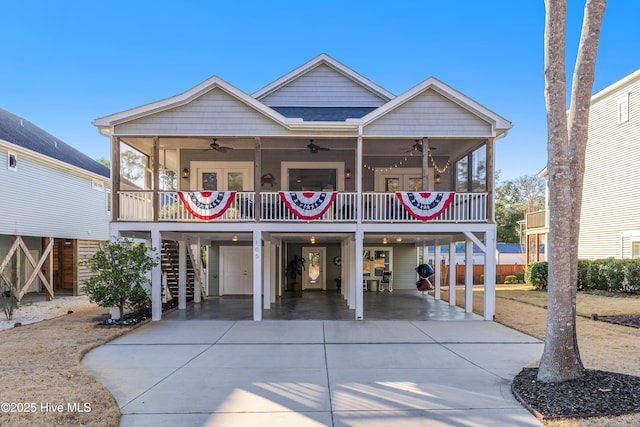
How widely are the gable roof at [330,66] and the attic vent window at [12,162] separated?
9222mm

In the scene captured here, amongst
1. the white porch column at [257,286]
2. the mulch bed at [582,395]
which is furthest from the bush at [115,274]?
the mulch bed at [582,395]

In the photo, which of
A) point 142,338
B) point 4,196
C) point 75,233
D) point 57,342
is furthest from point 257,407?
point 75,233

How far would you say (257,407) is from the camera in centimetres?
513

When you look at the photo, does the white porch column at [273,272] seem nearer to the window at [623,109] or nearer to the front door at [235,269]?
the front door at [235,269]

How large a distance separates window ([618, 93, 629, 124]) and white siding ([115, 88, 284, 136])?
15.9 metres

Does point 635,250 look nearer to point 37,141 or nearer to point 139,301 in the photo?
point 139,301

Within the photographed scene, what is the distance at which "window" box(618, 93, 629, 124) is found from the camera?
1774 centimetres

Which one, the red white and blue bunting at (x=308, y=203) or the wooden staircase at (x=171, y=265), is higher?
the red white and blue bunting at (x=308, y=203)

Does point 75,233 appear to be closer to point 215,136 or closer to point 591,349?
point 215,136

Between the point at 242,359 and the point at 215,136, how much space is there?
659 cm

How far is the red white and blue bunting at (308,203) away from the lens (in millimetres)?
11430

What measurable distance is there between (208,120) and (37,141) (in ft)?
37.1

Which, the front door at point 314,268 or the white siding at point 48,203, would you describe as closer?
the white siding at point 48,203

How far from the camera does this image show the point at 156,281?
11.4 metres
